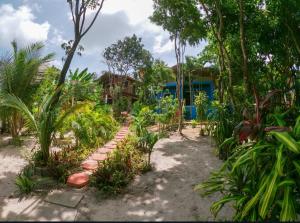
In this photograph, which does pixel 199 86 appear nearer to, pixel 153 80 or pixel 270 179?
pixel 153 80

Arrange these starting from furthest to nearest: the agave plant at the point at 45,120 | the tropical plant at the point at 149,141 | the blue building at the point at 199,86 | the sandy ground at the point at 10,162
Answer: the blue building at the point at 199,86 → the tropical plant at the point at 149,141 → the agave plant at the point at 45,120 → the sandy ground at the point at 10,162

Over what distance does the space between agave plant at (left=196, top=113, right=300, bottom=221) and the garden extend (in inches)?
0.5

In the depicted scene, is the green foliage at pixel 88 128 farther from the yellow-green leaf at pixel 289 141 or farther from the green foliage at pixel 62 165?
the yellow-green leaf at pixel 289 141

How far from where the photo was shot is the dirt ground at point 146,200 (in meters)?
4.64

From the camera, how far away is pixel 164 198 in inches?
210

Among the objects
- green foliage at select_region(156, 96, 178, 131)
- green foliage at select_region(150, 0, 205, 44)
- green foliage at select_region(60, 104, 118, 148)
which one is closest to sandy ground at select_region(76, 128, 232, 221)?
green foliage at select_region(60, 104, 118, 148)

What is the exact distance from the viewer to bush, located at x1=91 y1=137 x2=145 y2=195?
225 inches

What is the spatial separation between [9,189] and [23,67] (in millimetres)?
4967

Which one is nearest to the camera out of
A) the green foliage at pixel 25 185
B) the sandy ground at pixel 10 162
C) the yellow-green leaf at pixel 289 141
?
the yellow-green leaf at pixel 289 141

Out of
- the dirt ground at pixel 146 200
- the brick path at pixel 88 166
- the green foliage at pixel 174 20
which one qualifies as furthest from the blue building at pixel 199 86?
the dirt ground at pixel 146 200

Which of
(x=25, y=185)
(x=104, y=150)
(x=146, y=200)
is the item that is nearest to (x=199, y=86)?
(x=104, y=150)

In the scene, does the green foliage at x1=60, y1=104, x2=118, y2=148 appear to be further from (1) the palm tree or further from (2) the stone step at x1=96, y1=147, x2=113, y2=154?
(1) the palm tree

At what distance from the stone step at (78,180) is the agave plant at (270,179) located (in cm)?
347

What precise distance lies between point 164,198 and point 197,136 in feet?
19.5
